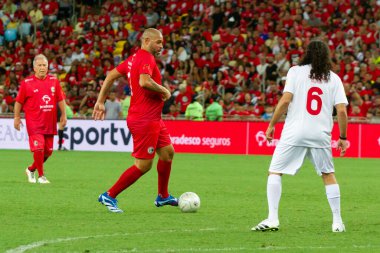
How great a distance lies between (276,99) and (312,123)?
20.6 meters

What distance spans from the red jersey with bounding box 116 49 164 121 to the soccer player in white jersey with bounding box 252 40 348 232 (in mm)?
2408

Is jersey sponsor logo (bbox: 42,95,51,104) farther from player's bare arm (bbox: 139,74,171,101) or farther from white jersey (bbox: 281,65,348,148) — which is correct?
white jersey (bbox: 281,65,348,148)

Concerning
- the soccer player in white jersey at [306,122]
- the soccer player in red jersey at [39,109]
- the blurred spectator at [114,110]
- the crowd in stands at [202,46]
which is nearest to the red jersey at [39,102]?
the soccer player in red jersey at [39,109]

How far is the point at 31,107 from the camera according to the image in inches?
672

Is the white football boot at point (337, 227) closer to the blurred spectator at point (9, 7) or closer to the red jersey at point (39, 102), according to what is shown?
the red jersey at point (39, 102)

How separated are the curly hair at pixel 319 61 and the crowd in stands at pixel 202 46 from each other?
1900 cm

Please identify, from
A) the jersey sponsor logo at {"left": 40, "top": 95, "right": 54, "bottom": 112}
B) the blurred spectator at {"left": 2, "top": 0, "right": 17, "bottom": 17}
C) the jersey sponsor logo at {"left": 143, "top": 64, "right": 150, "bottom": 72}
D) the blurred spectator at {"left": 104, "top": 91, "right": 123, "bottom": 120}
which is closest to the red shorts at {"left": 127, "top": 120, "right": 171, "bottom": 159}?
the jersey sponsor logo at {"left": 143, "top": 64, "right": 150, "bottom": 72}

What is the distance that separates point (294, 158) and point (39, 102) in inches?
313

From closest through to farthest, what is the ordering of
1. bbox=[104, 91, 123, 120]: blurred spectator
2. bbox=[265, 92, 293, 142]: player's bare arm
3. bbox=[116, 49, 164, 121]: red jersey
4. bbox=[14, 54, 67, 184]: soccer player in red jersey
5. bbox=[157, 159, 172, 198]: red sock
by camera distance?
bbox=[265, 92, 293, 142]: player's bare arm, bbox=[116, 49, 164, 121]: red jersey, bbox=[157, 159, 172, 198]: red sock, bbox=[14, 54, 67, 184]: soccer player in red jersey, bbox=[104, 91, 123, 120]: blurred spectator

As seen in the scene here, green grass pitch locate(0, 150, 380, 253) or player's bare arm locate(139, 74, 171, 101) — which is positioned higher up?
player's bare arm locate(139, 74, 171, 101)

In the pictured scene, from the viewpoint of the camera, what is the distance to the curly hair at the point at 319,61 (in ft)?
32.8

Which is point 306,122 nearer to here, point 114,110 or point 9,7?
point 114,110

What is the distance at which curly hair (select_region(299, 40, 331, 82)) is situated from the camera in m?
10.0

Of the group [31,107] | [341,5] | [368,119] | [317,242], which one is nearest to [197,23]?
[341,5]
